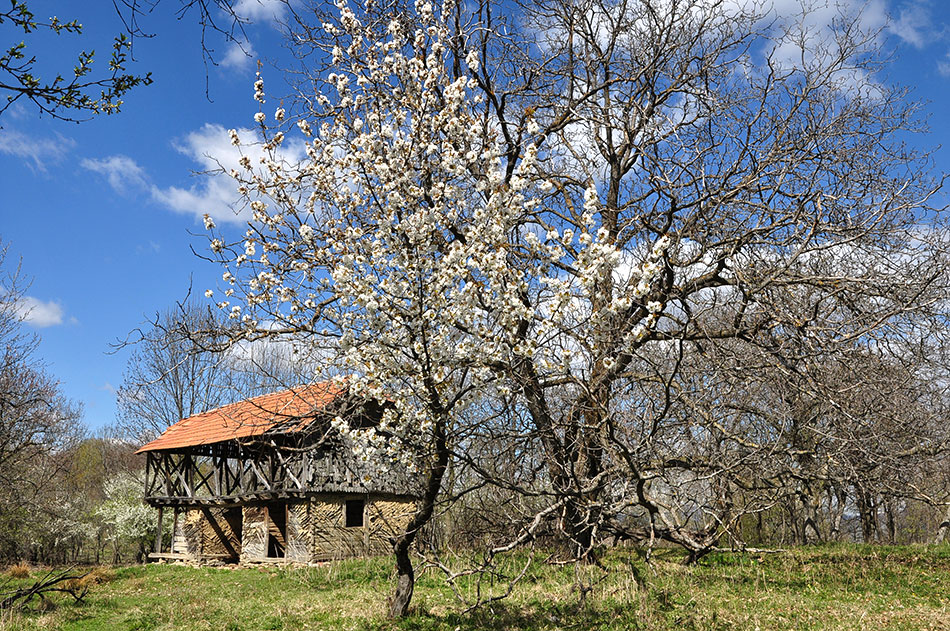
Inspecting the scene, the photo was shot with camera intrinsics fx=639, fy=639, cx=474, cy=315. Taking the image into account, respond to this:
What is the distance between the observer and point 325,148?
7.48 metres

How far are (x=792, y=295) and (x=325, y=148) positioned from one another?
680 cm

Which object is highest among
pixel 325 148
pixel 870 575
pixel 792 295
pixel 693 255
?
pixel 325 148

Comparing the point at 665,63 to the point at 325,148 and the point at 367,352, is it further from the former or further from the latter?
the point at 367,352

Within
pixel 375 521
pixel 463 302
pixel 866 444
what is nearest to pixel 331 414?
pixel 463 302

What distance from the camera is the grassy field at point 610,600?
23.6ft

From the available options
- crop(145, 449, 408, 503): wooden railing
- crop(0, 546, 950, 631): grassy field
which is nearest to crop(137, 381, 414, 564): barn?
crop(145, 449, 408, 503): wooden railing

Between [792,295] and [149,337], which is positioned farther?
[792,295]

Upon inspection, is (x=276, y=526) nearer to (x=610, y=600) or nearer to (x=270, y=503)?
(x=270, y=503)

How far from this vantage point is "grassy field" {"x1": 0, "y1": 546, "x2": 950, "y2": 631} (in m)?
7.19

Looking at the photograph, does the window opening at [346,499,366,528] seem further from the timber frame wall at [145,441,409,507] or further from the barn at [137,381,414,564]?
the timber frame wall at [145,441,409,507]

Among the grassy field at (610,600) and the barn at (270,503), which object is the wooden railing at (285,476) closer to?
the barn at (270,503)

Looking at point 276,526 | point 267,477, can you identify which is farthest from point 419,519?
point 276,526

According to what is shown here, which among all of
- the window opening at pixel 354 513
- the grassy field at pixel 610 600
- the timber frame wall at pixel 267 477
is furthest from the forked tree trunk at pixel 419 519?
the window opening at pixel 354 513

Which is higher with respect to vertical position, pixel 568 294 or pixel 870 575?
pixel 568 294
